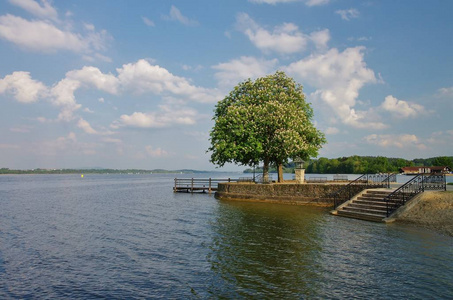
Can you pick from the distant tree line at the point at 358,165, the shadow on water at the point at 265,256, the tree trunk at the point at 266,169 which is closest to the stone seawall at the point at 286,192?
the tree trunk at the point at 266,169

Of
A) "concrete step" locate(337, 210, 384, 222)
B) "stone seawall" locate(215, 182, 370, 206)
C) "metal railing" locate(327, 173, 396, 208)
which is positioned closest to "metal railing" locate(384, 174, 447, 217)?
"concrete step" locate(337, 210, 384, 222)

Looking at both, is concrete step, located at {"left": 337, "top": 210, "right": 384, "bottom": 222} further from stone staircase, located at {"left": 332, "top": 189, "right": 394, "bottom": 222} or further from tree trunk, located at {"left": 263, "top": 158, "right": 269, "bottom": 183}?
tree trunk, located at {"left": 263, "top": 158, "right": 269, "bottom": 183}

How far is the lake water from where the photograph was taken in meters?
9.65

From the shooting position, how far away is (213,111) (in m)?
44.2

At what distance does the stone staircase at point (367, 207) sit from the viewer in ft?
70.3

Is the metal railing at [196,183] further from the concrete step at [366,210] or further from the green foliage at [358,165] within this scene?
the green foliage at [358,165]

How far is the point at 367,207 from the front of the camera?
75.9 feet

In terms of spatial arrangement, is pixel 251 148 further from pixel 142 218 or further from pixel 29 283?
pixel 29 283

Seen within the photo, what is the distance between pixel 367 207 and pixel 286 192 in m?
10.8

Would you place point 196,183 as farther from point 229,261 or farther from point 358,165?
point 358,165

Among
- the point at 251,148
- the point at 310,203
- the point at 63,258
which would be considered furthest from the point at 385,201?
the point at 63,258

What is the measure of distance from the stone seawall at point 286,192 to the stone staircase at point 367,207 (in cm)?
232

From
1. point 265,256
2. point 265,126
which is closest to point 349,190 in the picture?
point 265,126

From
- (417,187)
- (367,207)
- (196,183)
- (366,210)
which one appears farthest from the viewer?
(196,183)
